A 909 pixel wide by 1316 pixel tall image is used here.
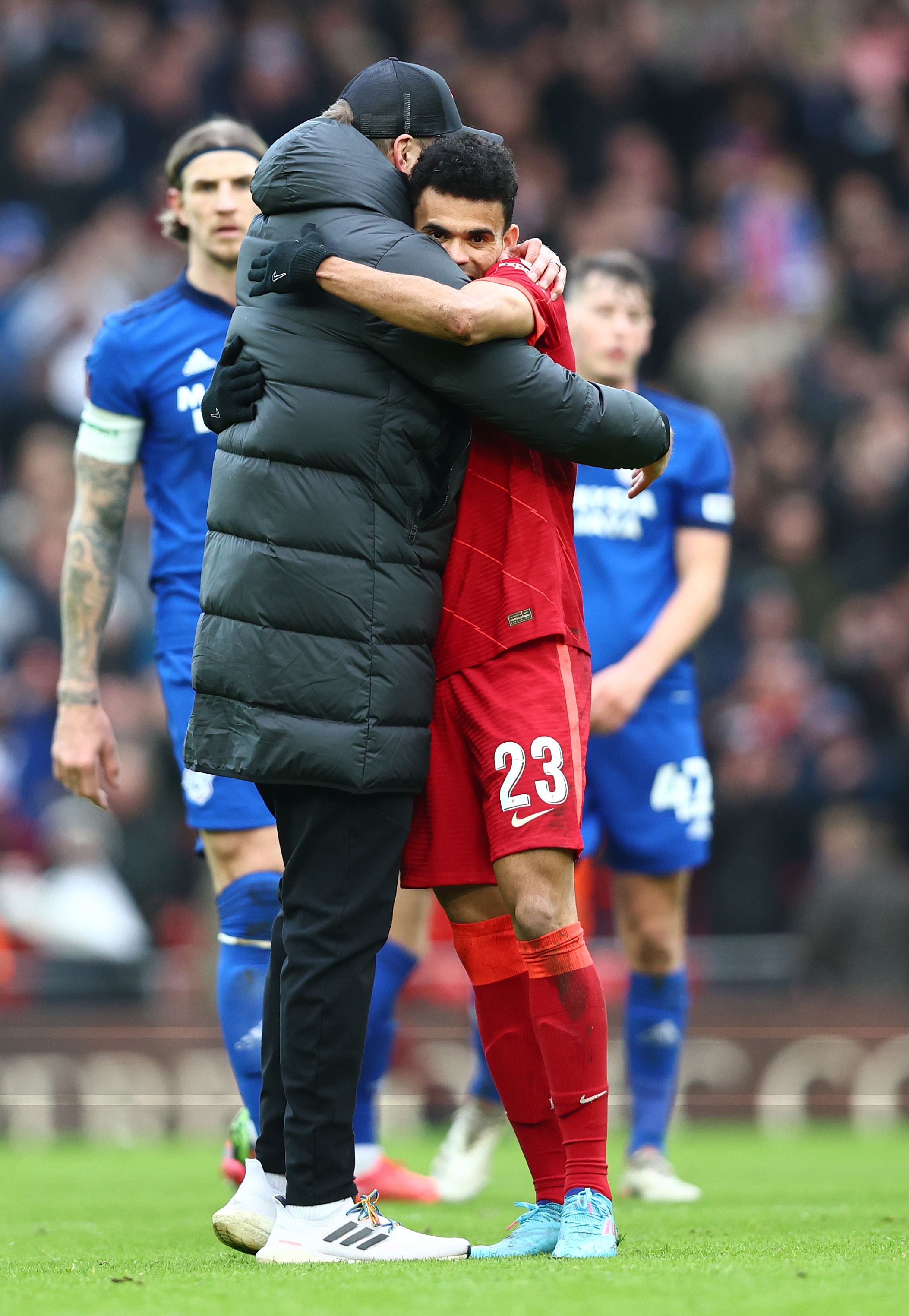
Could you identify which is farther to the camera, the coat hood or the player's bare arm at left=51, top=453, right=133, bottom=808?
the player's bare arm at left=51, top=453, right=133, bottom=808

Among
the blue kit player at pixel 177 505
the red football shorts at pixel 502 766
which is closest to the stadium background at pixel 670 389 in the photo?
the blue kit player at pixel 177 505

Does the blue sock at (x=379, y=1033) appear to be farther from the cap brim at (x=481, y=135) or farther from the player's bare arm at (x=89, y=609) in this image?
the cap brim at (x=481, y=135)

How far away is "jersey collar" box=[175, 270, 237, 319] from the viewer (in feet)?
16.5

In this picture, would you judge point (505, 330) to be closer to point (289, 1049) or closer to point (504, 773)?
point (504, 773)

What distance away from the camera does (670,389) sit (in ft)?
42.6

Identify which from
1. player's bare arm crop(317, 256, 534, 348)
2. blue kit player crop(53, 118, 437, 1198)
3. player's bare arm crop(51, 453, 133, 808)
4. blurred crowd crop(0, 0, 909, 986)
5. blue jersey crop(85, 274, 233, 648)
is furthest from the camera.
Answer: blurred crowd crop(0, 0, 909, 986)

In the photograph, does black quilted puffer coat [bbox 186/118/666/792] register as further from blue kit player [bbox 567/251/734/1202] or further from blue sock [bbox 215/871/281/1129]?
blue kit player [bbox 567/251/734/1202]

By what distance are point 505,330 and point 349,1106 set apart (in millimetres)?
1432

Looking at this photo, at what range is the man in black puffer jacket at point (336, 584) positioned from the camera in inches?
140

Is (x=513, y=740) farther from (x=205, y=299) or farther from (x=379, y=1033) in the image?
(x=205, y=299)

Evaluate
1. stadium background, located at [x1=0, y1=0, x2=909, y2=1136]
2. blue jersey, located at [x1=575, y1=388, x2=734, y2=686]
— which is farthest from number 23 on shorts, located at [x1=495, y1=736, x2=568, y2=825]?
stadium background, located at [x1=0, y1=0, x2=909, y2=1136]

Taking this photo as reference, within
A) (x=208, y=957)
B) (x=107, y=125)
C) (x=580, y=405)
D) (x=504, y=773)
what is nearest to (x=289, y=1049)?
(x=504, y=773)

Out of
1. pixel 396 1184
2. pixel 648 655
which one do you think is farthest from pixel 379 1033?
pixel 648 655

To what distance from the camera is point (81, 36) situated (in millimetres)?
14656
